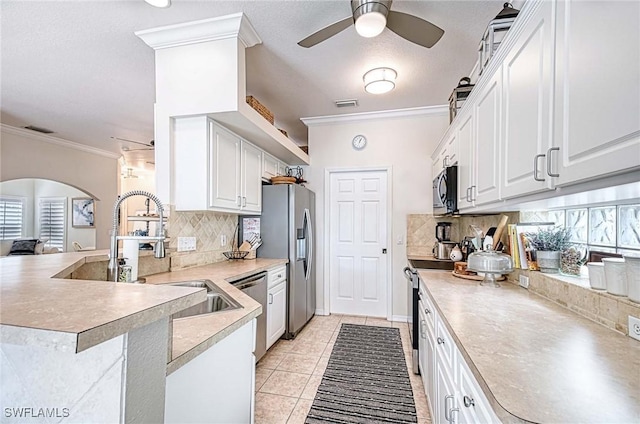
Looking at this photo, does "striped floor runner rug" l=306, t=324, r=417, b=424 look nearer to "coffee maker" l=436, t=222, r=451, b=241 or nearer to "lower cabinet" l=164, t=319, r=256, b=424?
"lower cabinet" l=164, t=319, r=256, b=424

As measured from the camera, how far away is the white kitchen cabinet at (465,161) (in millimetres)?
2113

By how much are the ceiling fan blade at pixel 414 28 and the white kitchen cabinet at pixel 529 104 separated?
20.3 inches

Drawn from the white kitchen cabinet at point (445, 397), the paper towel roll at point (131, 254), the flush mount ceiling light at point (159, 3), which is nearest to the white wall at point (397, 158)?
the white kitchen cabinet at point (445, 397)

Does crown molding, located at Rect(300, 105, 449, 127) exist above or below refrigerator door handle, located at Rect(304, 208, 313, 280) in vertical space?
above

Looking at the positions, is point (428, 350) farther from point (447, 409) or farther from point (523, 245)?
point (523, 245)

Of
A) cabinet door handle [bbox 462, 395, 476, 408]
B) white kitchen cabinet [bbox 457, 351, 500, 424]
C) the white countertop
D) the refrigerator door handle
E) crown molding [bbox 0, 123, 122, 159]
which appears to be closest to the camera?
the white countertop

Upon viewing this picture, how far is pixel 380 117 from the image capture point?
161 inches

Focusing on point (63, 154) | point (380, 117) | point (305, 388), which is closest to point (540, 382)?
point (305, 388)

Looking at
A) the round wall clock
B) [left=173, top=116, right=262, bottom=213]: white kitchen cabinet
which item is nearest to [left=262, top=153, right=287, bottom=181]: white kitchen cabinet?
[left=173, top=116, right=262, bottom=213]: white kitchen cabinet

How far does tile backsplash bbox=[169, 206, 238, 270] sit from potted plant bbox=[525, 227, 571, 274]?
2678 millimetres

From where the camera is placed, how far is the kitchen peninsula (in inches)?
22.2

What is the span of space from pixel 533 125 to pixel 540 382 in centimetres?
96

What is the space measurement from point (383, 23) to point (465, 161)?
1.13 metres

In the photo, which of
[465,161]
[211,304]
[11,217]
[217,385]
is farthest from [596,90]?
[11,217]
